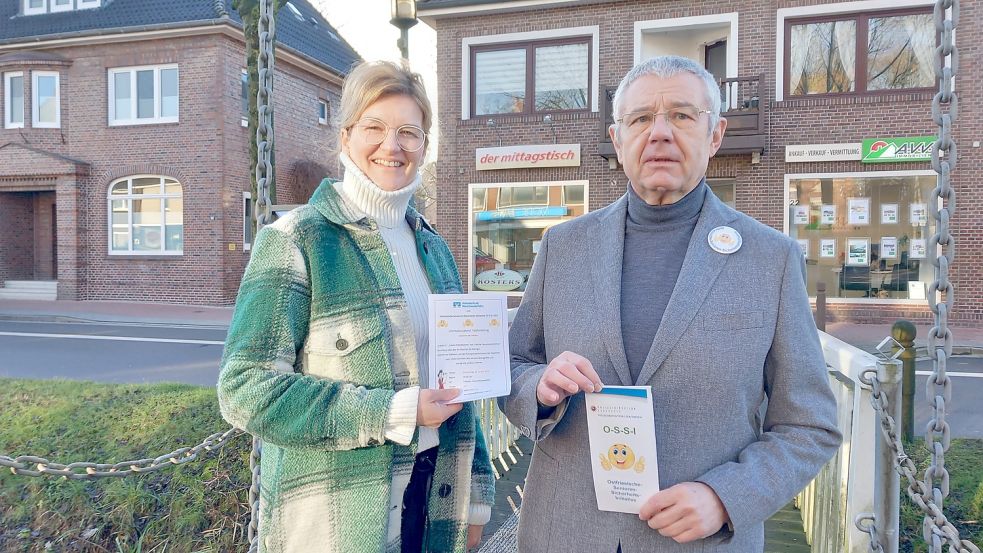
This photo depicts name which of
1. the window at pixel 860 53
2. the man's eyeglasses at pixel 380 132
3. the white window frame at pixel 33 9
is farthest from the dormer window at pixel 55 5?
the man's eyeglasses at pixel 380 132

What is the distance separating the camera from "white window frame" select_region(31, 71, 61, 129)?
19484 mm

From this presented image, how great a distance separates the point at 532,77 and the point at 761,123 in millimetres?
5487

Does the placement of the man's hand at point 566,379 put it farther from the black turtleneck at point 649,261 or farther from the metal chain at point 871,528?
the metal chain at point 871,528

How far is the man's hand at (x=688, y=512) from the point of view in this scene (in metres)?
1.54

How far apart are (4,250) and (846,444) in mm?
24586

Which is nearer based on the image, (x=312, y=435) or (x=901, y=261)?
(x=312, y=435)

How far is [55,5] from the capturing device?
20.7 m

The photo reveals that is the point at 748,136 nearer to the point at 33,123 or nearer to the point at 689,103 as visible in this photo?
the point at 689,103

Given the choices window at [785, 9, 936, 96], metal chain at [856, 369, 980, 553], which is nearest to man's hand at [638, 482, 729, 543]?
metal chain at [856, 369, 980, 553]

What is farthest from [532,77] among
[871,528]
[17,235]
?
[17,235]

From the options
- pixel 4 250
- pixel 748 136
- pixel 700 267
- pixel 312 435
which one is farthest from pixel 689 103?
pixel 4 250

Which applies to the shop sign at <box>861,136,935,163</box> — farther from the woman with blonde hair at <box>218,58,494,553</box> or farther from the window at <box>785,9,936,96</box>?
the woman with blonde hair at <box>218,58,494,553</box>

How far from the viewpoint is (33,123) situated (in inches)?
774

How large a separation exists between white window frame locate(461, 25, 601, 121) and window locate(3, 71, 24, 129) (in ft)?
43.8
